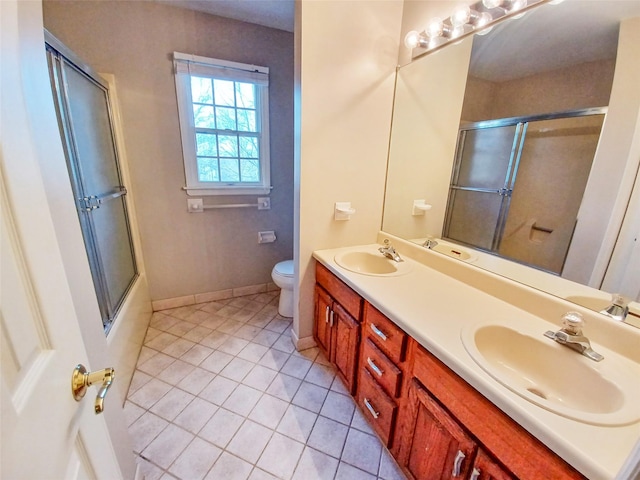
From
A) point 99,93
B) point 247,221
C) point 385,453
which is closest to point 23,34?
point 99,93

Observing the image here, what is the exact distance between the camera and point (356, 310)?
1.38 m

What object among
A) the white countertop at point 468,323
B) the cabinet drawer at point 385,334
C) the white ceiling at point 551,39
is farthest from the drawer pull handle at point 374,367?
the white ceiling at point 551,39

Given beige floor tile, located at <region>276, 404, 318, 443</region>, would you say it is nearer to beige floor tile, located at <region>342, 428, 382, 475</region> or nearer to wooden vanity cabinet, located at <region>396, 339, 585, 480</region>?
beige floor tile, located at <region>342, 428, 382, 475</region>

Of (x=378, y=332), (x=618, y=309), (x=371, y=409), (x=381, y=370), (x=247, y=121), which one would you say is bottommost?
(x=371, y=409)

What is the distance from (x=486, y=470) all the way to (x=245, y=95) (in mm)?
2714

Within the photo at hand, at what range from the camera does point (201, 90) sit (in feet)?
7.11

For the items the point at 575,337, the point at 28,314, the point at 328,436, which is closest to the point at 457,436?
the point at 575,337

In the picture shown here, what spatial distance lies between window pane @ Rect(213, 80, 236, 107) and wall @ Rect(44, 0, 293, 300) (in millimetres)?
203

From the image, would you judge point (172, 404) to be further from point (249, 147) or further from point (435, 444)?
point (249, 147)

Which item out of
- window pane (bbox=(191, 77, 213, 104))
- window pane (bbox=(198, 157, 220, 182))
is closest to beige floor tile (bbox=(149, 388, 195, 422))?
window pane (bbox=(198, 157, 220, 182))

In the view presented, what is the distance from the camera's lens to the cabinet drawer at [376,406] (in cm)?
120

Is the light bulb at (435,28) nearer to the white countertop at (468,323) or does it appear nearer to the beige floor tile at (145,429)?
the white countertop at (468,323)

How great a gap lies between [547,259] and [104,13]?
3.01m

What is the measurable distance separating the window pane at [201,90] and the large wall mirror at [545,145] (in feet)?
5.22
